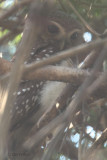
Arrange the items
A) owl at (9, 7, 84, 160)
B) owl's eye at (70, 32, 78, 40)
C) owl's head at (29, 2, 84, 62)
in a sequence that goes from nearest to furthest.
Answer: owl at (9, 7, 84, 160)
owl's head at (29, 2, 84, 62)
owl's eye at (70, 32, 78, 40)

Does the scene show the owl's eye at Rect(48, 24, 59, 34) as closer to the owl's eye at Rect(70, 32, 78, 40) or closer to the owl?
→ the owl

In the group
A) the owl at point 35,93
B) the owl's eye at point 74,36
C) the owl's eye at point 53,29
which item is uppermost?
the owl's eye at point 53,29

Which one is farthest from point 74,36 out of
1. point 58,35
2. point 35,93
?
point 35,93

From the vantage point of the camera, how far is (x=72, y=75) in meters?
2.23

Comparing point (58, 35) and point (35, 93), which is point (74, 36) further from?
point (35, 93)

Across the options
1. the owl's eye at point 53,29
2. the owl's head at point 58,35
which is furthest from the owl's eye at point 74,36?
the owl's eye at point 53,29

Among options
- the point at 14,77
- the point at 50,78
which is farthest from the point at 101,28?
the point at 14,77

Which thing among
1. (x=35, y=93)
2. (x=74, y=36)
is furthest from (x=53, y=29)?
(x=35, y=93)

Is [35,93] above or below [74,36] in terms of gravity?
below

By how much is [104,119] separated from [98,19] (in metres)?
0.92

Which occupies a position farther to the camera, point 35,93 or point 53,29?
point 53,29

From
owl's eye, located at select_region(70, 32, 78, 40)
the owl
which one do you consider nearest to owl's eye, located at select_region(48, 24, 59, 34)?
the owl

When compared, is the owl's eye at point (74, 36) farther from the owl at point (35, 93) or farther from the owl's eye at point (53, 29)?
the owl's eye at point (53, 29)

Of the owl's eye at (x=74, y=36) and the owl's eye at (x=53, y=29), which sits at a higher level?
the owl's eye at (x=53, y=29)
